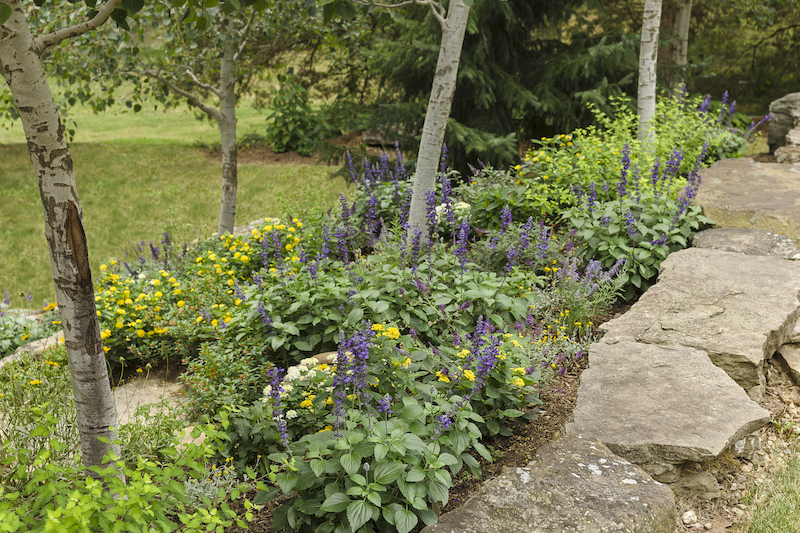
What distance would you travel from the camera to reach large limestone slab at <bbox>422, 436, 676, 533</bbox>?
2371mm

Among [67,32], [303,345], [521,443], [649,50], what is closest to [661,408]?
[521,443]

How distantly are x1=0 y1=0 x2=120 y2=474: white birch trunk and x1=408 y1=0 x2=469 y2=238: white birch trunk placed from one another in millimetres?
2687

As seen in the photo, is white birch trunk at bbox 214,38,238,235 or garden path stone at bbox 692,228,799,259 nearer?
garden path stone at bbox 692,228,799,259

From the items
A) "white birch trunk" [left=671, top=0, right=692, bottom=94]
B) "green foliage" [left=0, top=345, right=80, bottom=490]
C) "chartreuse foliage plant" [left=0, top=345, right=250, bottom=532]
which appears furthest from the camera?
"white birch trunk" [left=671, top=0, right=692, bottom=94]

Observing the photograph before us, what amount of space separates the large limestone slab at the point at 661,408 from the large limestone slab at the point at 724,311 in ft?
0.62

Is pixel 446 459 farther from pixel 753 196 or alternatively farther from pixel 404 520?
pixel 753 196

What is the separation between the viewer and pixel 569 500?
8.18 ft

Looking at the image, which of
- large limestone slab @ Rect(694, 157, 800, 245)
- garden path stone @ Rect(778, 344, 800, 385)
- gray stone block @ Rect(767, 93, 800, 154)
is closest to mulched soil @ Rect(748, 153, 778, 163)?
gray stone block @ Rect(767, 93, 800, 154)

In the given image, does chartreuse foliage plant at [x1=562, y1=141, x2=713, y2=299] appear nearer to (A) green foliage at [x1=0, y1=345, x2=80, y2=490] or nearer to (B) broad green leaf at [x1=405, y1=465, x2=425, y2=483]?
(B) broad green leaf at [x1=405, y1=465, x2=425, y2=483]

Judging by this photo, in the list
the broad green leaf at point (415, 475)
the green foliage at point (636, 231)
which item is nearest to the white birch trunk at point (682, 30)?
the green foliage at point (636, 231)

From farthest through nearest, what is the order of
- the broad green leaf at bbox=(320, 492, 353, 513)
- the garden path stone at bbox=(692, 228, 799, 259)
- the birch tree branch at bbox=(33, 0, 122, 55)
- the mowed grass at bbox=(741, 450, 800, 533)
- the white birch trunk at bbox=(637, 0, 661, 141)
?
the white birch trunk at bbox=(637, 0, 661, 141)
the garden path stone at bbox=(692, 228, 799, 259)
the mowed grass at bbox=(741, 450, 800, 533)
the broad green leaf at bbox=(320, 492, 353, 513)
the birch tree branch at bbox=(33, 0, 122, 55)

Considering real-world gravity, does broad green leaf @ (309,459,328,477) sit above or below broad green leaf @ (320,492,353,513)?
above

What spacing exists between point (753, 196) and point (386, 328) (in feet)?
14.7

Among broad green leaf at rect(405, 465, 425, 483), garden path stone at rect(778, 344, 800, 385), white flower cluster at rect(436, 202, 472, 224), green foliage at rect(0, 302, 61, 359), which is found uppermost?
white flower cluster at rect(436, 202, 472, 224)
